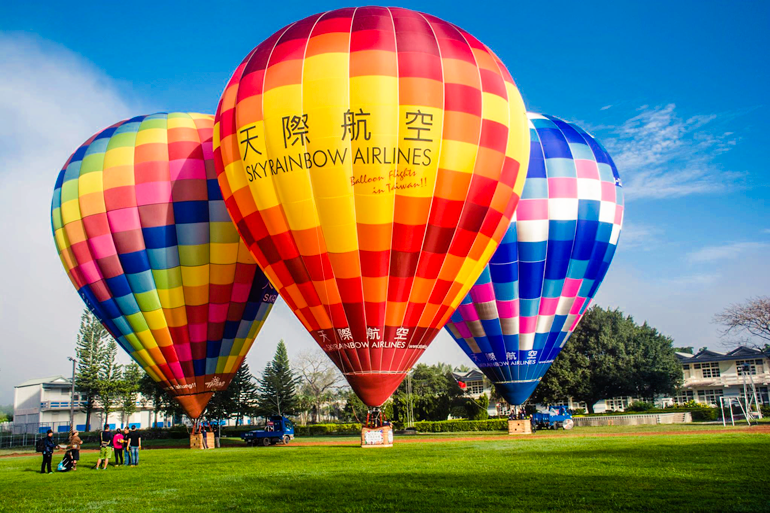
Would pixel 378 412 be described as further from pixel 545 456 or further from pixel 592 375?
pixel 592 375

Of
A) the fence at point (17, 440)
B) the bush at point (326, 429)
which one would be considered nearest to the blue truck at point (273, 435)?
the bush at point (326, 429)

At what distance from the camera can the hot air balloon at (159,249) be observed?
20438 millimetres

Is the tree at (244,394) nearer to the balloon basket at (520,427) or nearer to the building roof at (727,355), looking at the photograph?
the balloon basket at (520,427)

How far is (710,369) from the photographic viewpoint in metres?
58.5

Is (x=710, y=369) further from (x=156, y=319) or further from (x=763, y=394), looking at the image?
(x=156, y=319)

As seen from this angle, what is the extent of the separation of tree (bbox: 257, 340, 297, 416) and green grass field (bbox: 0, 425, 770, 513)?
1249 inches

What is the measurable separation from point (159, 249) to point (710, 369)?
5431cm

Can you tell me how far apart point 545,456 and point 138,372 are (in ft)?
167

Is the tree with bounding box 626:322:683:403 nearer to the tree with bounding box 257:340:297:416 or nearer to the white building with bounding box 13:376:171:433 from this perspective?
the tree with bounding box 257:340:297:416

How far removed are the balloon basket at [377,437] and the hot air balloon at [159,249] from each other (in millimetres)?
6584

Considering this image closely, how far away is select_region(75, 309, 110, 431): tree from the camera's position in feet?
180

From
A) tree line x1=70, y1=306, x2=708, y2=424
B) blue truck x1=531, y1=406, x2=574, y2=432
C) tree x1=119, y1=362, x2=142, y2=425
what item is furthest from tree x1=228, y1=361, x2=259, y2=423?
blue truck x1=531, y1=406, x2=574, y2=432

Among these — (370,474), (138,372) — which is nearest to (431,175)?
(370,474)

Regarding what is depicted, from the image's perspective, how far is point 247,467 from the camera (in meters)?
14.4
